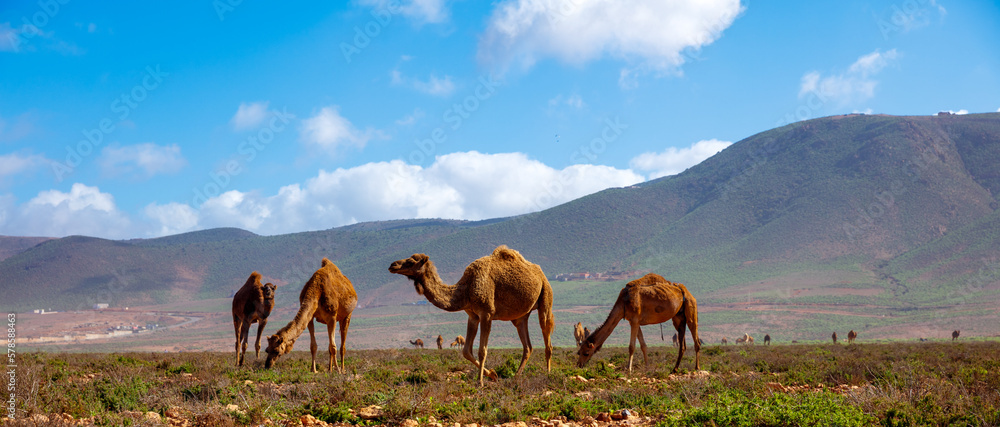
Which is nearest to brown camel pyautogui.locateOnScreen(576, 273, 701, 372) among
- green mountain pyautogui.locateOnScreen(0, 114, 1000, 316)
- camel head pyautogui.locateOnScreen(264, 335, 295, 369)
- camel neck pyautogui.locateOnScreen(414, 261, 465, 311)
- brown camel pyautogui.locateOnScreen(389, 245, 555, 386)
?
brown camel pyautogui.locateOnScreen(389, 245, 555, 386)

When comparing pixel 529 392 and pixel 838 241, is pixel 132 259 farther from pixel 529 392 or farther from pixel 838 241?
pixel 529 392

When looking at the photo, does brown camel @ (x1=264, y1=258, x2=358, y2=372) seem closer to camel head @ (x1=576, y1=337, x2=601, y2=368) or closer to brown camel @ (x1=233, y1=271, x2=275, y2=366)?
brown camel @ (x1=233, y1=271, x2=275, y2=366)

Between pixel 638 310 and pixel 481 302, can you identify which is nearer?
pixel 481 302

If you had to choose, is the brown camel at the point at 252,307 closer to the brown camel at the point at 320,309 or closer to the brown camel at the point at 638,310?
the brown camel at the point at 320,309

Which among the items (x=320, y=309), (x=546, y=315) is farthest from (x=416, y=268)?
(x=320, y=309)

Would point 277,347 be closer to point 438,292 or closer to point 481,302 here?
point 438,292

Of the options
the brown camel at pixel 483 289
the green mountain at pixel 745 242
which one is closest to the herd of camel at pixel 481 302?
the brown camel at pixel 483 289

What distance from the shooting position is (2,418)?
7.97 meters

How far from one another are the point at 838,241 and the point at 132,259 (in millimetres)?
148633

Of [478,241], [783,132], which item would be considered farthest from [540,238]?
[783,132]

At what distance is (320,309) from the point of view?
48.0ft

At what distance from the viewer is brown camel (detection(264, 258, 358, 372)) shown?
41.4ft

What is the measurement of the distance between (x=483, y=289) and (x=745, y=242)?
402 ft

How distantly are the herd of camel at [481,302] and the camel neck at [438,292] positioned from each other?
2 centimetres
